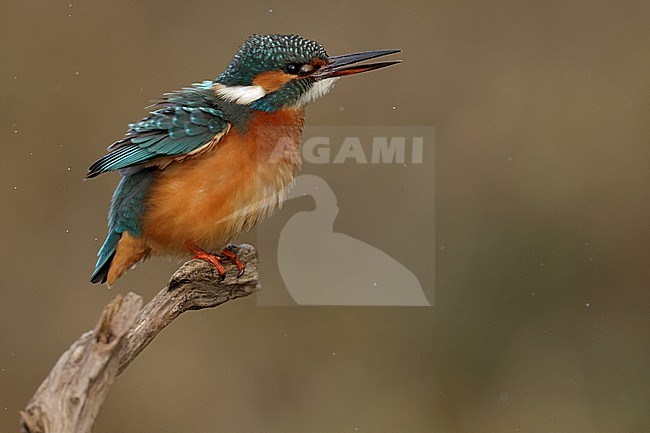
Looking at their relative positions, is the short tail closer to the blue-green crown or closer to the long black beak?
the blue-green crown

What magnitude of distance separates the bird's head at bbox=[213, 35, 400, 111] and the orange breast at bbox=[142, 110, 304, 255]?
9 centimetres

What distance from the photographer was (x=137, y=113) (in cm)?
473

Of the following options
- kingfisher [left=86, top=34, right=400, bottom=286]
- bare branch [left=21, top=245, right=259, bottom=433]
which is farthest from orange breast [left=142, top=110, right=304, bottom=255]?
bare branch [left=21, top=245, right=259, bottom=433]

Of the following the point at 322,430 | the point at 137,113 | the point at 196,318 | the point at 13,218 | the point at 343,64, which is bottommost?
the point at 322,430

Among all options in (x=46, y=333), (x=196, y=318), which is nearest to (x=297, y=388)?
(x=196, y=318)

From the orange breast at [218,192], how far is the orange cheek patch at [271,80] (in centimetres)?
11

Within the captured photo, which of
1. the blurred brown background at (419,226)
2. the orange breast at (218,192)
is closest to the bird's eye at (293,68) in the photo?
the orange breast at (218,192)

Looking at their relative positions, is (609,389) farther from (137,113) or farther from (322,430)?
(137,113)

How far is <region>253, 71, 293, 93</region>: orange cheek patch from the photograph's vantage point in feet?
9.21

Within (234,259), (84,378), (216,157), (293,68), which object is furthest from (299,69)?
(84,378)

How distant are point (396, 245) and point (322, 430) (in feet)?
2.81

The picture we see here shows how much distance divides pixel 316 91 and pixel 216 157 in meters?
0.35

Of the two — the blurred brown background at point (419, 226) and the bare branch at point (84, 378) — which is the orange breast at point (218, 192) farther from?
the blurred brown background at point (419, 226)

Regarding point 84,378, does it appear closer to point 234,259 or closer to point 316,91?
point 234,259
